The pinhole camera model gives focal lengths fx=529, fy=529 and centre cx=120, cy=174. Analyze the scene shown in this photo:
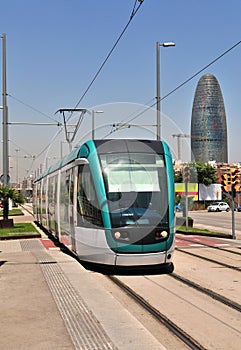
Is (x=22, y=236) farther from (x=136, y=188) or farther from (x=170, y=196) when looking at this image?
(x=170, y=196)

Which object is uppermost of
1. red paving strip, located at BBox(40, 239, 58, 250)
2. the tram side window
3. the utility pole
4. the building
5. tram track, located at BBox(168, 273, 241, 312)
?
the building

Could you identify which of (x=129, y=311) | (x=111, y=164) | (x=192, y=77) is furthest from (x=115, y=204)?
(x=192, y=77)

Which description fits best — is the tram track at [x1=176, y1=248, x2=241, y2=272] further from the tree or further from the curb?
the tree

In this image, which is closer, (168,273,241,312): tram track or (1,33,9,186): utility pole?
(168,273,241,312): tram track

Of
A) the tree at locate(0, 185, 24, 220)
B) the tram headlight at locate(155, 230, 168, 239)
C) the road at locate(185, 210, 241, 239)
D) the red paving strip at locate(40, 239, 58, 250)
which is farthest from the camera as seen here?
the road at locate(185, 210, 241, 239)

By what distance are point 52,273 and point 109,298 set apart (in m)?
2.93

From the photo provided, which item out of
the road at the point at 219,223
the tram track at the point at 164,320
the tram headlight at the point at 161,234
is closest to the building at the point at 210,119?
the road at the point at 219,223

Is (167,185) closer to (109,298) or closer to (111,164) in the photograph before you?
(111,164)

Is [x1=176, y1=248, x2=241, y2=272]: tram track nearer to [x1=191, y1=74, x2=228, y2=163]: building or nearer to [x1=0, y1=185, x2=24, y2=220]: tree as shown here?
[x1=0, y1=185, x2=24, y2=220]: tree

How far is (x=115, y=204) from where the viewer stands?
426 inches

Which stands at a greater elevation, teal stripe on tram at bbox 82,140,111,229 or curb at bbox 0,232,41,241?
teal stripe on tram at bbox 82,140,111,229

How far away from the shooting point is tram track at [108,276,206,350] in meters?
6.11

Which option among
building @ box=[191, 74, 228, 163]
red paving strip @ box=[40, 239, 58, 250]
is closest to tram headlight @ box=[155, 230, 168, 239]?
red paving strip @ box=[40, 239, 58, 250]

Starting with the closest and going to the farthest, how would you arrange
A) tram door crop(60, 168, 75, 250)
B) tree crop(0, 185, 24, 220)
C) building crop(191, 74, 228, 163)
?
tram door crop(60, 168, 75, 250) → tree crop(0, 185, 24, 220) → building crop(191, 74, 228, 163)
